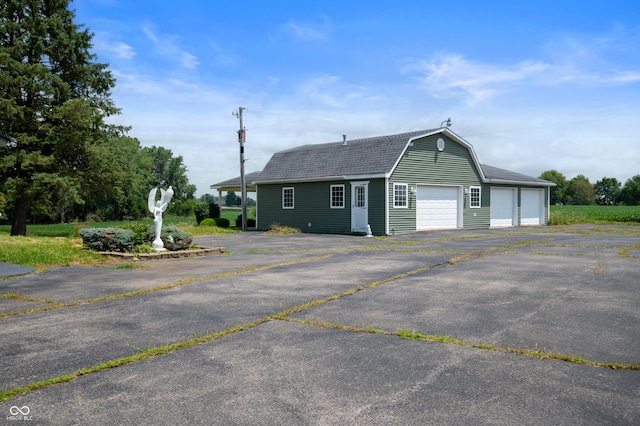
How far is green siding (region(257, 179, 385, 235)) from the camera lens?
21562mm

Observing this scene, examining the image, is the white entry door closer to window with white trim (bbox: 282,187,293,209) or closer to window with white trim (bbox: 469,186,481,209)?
window with white trim (bbox: 282,187,293,209)

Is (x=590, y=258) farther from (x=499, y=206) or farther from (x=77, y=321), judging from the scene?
(x=499, y=206)

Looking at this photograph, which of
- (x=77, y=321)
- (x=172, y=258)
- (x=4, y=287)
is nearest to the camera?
(x=77, y=321)

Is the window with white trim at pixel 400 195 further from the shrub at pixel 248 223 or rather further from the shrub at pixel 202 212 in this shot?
the shrub at pixel 202 212

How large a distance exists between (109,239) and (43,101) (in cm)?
1363

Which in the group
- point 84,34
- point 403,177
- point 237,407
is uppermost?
point 84,34

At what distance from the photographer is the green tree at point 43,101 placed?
21266mm

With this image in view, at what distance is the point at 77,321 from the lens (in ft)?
18.8

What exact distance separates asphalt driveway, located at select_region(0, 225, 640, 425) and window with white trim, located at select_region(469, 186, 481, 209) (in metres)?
16.8

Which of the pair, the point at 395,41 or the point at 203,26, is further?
the point at 395,41

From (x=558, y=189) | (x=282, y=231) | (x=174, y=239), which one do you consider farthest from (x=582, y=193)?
(x=174, y=239)

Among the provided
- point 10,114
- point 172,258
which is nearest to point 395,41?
point 172,258

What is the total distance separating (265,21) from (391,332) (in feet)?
34.0

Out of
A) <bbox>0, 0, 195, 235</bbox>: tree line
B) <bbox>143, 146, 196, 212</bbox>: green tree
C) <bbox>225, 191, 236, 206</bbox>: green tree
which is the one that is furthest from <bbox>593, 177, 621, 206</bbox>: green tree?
<bbox>0, 0, 195, 235</bbox>: tree line
